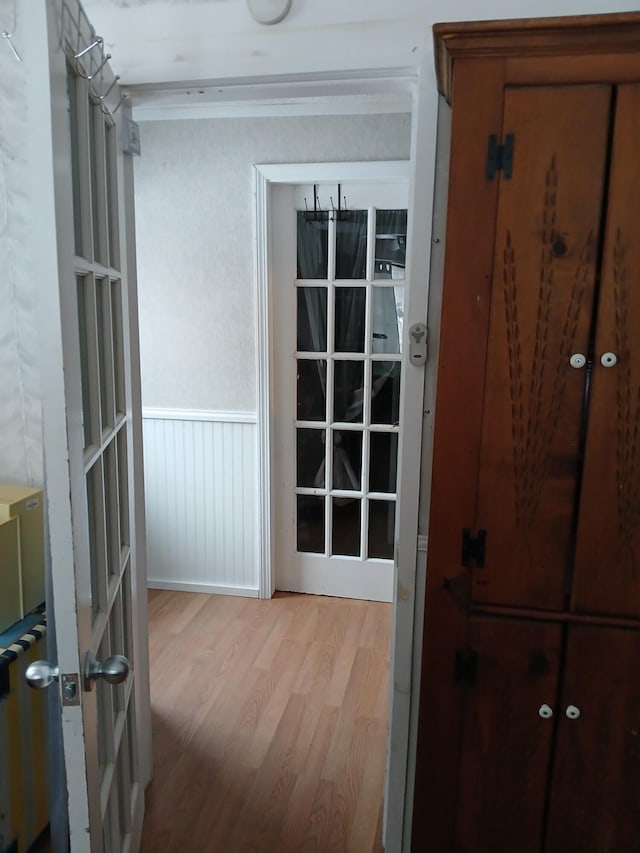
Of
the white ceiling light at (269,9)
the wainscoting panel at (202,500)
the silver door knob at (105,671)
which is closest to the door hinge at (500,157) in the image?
the white ceiling light at (269,9)

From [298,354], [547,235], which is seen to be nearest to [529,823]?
[547,235]

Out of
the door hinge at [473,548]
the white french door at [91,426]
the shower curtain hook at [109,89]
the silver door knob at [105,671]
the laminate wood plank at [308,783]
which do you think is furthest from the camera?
the laminate wood plank at [308,783]

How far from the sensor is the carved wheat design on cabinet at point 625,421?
1219 millimetres

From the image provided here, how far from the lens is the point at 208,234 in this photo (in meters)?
3.10

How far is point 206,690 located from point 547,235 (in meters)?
2.18

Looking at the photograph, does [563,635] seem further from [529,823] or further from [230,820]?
[230,820]

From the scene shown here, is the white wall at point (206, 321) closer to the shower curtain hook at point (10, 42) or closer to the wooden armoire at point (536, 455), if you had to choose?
the shower curtain hook at point (10, 42)

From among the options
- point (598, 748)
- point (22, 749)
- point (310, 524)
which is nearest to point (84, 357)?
point (22, 749)

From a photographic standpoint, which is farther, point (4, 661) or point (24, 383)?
point (24, 383)

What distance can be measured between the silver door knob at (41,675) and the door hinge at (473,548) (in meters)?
0.80

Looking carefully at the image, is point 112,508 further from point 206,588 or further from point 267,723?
point 206,588

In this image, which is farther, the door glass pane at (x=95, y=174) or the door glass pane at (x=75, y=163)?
the door glass pane at (x=95, y=174)

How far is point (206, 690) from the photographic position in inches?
104

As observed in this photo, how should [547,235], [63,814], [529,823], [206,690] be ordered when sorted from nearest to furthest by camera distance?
[547,235] → [529,823] → [63,814] → [206,690]
